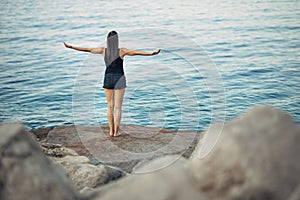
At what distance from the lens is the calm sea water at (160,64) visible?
13.7 m

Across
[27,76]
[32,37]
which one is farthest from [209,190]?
[32,37]

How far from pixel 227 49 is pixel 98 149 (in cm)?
1423

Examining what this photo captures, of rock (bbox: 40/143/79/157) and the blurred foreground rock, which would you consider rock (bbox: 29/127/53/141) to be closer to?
rock (bbox: 40/143/79/157)

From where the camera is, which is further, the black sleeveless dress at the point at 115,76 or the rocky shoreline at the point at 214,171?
the black sleeveless dress at the point at 115,76

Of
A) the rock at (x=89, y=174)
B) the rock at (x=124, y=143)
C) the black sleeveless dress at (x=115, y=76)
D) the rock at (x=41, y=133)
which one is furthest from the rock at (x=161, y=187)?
the rock at (x=41, y=133)

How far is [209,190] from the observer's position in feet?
10.9

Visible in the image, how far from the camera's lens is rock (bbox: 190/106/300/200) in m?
3.24

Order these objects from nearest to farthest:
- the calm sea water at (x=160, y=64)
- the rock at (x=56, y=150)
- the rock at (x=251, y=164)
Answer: the rock at (x=251, y=164)
the rock at (x=56, y=150)
the calm sea water at (x=160, y=64)

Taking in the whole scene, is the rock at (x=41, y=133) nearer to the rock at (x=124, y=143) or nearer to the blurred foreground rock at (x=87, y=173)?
the rock at (x=124, y=143)

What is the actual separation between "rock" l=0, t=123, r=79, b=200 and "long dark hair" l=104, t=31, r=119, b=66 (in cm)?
455

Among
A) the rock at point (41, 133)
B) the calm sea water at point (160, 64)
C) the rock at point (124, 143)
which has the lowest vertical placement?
the calm sea water at point (160, 64)

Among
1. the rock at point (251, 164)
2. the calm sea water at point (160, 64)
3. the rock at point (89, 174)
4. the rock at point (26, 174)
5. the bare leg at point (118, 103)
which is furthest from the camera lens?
the calm sea water at point (160, 64)

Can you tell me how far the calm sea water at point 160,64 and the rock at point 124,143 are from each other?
1.99 metres

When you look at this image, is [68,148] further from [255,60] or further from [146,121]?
[255,60]
